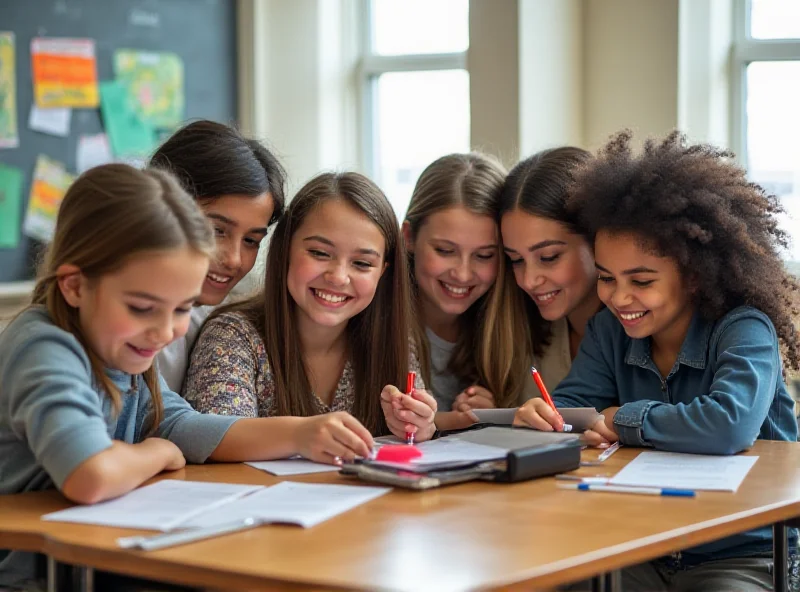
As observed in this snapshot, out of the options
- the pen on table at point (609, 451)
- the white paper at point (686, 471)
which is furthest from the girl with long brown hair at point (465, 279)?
the white paper at point (686, 471)

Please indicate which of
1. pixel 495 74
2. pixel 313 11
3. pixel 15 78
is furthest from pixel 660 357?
pixel 313 11

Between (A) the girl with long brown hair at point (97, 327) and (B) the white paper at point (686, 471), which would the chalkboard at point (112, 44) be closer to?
(A) the girl with long brown hair at point (97, 327)

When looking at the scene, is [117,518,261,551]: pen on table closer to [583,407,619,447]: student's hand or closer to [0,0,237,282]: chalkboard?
[583,407,619,447]: student's hand

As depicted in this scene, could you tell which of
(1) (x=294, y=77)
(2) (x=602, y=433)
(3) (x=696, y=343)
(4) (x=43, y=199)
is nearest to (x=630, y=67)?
(1) (x=294, y=77)

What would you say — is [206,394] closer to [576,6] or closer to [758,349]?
[758,349]

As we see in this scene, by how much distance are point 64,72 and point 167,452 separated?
8.20 feet

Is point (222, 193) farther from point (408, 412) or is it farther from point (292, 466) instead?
point (292, 466)

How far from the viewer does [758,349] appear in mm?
1989

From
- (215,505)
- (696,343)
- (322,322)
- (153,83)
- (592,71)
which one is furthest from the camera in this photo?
(153,83)

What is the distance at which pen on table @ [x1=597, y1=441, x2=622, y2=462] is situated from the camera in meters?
1.82

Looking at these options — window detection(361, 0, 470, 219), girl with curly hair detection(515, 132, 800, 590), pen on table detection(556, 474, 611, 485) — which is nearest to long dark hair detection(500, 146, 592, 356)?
girl with curly hair detection(515, 132, 800, 590)

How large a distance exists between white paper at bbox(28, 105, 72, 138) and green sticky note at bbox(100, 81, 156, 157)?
18cm

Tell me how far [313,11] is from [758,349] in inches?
119

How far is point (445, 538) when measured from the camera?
1.29 metres
